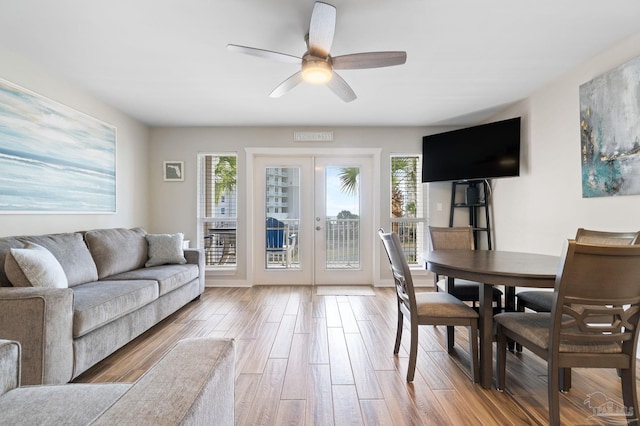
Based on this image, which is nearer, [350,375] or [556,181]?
[350,375]

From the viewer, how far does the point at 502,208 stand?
12.2ft

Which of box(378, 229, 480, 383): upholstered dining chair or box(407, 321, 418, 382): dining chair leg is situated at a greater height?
box(378, 229, 480, 383): upholstered dining chair

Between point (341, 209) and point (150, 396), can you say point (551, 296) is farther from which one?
point (341, 209)

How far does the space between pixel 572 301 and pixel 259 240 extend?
3.68m

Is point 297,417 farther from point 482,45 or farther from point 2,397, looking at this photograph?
point 482,45

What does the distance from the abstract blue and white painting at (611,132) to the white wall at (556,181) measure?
0.08 metres

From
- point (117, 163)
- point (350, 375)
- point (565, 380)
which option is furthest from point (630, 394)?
point (117, 163)

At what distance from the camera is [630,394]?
4.61ft

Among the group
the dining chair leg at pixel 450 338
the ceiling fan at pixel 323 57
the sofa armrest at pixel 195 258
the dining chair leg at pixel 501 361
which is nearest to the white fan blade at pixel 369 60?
the ceiling fan at pixel 323 57

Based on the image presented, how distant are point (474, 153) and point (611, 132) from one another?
1416 mm

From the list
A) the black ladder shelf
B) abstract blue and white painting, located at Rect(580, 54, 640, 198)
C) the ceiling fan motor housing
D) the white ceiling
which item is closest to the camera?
the white ceiling

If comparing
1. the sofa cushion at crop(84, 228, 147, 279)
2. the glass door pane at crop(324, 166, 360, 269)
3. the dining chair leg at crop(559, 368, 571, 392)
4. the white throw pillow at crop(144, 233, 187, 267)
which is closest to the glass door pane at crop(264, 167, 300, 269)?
the glass door pane at crop(324, 166, 360, 269)

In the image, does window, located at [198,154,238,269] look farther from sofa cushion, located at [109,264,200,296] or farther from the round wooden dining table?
the round wooden dining table

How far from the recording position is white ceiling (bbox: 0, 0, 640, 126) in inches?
73.4
